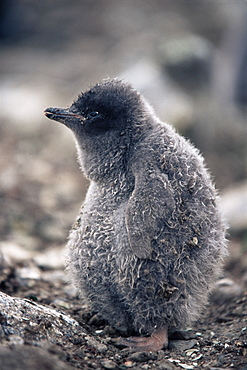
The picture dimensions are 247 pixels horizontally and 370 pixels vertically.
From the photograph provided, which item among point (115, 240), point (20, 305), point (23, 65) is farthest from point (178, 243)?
point (23, 65)

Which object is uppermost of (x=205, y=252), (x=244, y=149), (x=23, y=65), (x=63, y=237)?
(x=23, y=65)

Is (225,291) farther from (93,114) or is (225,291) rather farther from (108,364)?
(93,114)

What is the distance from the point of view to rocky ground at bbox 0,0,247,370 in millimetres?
3129

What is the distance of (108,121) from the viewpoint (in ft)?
11.7

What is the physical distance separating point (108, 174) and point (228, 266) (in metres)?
2.31

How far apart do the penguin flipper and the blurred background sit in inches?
74.4

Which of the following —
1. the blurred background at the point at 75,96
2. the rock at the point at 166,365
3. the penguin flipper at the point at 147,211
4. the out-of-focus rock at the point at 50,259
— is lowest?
the rock at the point at 166,365

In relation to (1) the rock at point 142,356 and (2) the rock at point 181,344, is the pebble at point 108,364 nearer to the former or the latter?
(1) the rock at point 142,356

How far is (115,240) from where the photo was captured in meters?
3.36

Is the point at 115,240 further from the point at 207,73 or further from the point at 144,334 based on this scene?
the point at 207,73

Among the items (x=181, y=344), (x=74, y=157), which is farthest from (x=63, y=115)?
(x=74, y=157)

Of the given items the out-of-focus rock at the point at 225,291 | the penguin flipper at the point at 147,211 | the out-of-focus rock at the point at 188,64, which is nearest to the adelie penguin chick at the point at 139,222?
the penguin flipper at the point at 147,211

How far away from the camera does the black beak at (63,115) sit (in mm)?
3652

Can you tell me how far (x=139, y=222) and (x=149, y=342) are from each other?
894 millimetres
